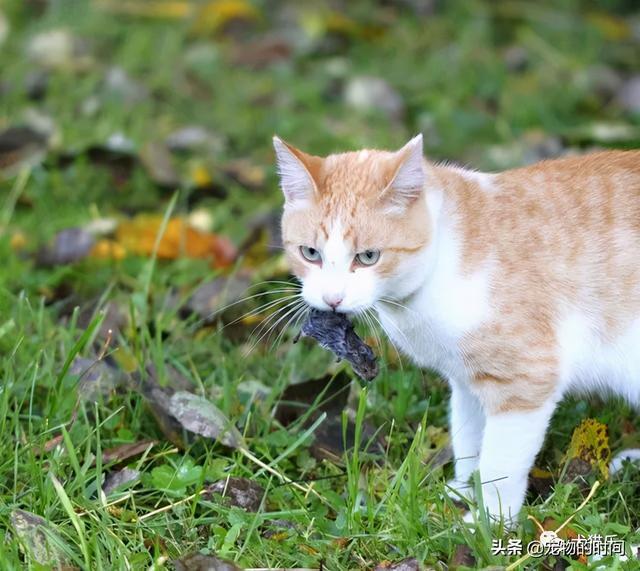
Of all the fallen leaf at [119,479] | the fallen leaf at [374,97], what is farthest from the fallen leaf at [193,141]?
the fallen leaf at [119,479]

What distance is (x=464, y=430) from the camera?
3.03 m

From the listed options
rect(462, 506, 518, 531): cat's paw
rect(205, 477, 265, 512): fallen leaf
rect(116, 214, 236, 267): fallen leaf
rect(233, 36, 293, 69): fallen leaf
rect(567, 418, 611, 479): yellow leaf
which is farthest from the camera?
rect(233, 36, 293, 69): fallen leaf

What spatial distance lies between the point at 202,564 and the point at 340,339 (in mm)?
797

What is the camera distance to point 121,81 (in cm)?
588

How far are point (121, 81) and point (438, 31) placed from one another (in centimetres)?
228

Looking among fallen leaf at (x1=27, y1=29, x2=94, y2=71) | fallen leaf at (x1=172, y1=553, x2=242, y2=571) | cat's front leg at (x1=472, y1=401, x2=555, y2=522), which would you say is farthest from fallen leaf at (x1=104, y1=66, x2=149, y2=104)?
fallen leaf at (x1=172, y1=553, x2=242, y2=571)

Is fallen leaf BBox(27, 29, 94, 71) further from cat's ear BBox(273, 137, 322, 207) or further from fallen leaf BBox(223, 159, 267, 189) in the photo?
cat's ear BBox(273, 137, 322, 207)

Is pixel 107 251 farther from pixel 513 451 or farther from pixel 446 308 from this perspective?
pixel 513 451

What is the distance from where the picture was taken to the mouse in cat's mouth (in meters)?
2.85

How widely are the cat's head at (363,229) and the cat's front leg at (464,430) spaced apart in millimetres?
428

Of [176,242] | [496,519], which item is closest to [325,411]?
[496,519]

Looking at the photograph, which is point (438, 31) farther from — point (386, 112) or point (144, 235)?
point (144, 235)

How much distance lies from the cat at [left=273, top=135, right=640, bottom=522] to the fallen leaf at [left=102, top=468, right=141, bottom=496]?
688 millimetres

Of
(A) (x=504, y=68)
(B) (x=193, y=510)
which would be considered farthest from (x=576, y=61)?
(B) (x=193, y=510)
